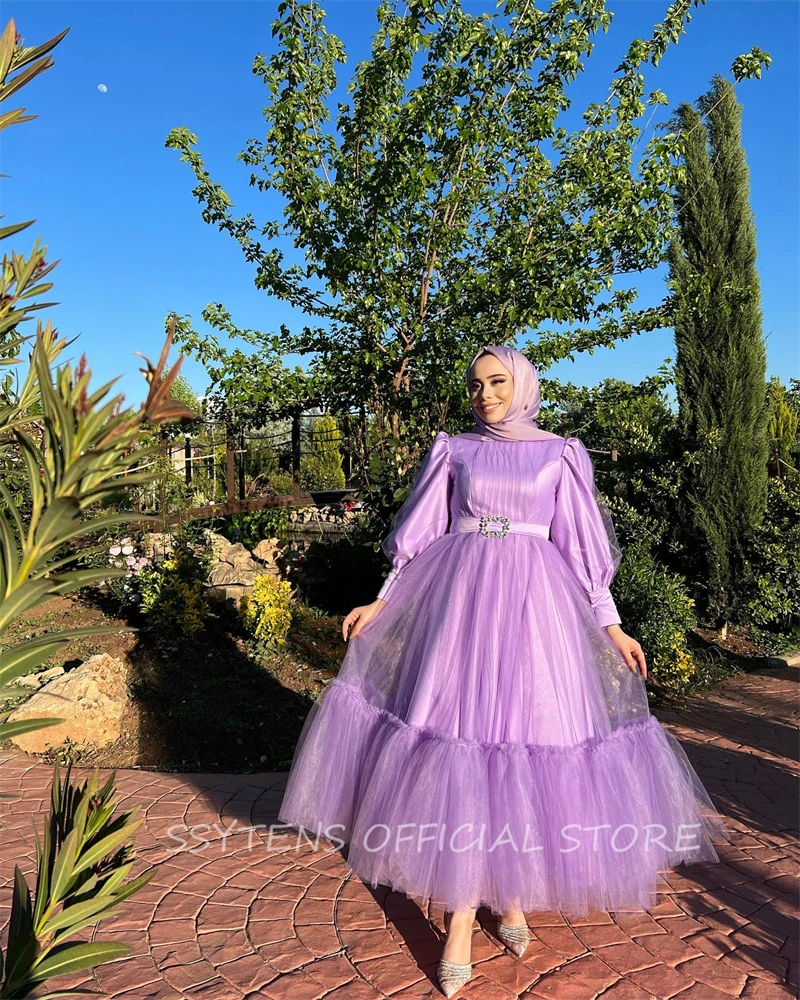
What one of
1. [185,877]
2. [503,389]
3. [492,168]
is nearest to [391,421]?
[492,168]

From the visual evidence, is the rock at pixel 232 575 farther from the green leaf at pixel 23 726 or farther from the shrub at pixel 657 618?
the green leaf at pixel 23 726

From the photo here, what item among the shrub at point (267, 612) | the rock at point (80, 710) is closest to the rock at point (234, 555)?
the shrub at point (267, 612)

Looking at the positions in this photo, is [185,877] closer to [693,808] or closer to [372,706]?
[372,706]

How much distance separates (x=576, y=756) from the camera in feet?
7.29

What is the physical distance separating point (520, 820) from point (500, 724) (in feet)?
0.93

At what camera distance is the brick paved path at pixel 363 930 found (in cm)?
225

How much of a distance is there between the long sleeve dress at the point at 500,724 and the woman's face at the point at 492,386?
13 cm

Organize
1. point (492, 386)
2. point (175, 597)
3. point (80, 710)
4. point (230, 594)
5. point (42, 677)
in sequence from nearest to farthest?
point (492, 386) < point (80, 710) < point (42, 677) < point (175, 597) < point (230, 594)

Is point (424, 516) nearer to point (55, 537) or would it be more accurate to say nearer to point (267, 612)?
point (55, 537)

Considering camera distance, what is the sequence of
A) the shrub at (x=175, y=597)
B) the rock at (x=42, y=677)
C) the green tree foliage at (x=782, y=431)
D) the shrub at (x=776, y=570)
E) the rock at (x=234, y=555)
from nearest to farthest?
the rock at (x=42, y=677)
the shrub at (x=175, y=597)
the shrub at (x=776, y=570)
the rock at (x=234, y=555)
the green tree foliage at (x=782, y=431)

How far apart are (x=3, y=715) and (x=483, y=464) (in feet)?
11.6

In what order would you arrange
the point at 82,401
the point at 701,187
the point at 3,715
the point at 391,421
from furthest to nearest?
the point at 701,187 → the point at 391,421 → the point at 3,715 → the point at 82,401

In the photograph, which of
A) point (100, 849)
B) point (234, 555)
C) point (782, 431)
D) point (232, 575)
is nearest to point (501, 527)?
point (100, 849)

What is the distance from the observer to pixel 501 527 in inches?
101
